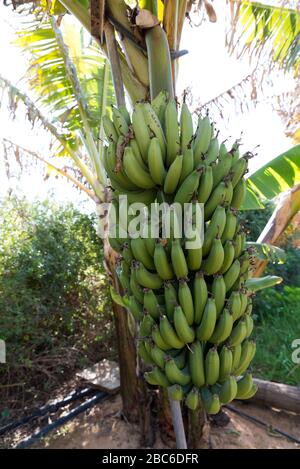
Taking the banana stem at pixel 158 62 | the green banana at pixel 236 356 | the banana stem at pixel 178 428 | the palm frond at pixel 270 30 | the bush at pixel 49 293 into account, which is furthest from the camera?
the bush at pixel 49 293

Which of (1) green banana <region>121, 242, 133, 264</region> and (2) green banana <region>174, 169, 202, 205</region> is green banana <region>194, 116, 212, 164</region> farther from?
(1) green banana <region>121, 242, 133, 264</region>

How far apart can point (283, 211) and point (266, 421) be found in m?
1.98

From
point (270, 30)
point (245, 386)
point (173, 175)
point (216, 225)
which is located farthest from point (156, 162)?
point (270, 30)

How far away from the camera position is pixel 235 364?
4.12 feet

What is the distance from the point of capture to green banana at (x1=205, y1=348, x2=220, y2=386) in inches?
45.8

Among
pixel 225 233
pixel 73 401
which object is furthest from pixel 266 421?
pixel 225 233

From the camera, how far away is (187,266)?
4.01 ft

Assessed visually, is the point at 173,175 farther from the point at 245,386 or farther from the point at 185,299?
the point at 245,386

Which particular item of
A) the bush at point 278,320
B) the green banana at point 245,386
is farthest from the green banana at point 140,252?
the bush at point 278,320

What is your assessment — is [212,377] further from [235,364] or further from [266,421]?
[266,421]

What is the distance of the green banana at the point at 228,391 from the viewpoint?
1.17 m

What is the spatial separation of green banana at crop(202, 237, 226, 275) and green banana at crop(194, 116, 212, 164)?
1.07 ft

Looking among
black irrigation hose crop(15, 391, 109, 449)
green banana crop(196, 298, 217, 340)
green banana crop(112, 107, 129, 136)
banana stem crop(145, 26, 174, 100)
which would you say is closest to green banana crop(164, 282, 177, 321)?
green banana crop(196, 298, 217, 340)

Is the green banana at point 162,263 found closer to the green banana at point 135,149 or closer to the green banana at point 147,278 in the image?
the green banana at point 147,278
